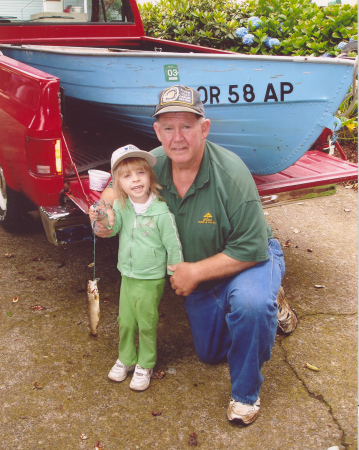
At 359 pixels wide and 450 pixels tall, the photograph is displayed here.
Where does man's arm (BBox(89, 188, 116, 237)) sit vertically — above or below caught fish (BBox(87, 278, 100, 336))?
above

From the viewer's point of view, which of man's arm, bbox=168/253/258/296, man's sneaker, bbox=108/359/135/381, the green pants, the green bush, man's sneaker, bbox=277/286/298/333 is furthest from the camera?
the green bush

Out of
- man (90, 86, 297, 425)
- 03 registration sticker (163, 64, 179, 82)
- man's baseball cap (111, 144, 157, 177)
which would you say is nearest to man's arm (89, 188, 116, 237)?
man (90, 86, 297, 425)

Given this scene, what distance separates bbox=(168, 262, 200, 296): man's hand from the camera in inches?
92.4

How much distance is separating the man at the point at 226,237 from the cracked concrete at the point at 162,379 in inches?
8.0

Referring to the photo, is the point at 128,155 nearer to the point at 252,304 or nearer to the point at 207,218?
the point at 207,218

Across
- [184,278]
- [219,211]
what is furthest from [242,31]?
[184,278]

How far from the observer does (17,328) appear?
3074 millimetres

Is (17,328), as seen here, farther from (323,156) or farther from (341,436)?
(323,156)

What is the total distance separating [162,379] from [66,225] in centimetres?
105

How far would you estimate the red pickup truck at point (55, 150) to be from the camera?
9.27 feet

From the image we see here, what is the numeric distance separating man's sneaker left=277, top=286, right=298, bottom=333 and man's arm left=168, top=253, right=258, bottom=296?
694 millimetres

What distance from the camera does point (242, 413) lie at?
2326 mm

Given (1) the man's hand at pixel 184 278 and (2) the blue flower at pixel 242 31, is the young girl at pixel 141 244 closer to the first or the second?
(1) the man's hand at pixel 184 278

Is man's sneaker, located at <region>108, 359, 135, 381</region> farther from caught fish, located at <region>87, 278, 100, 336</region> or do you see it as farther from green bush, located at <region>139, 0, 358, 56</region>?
green bush, located at <region>139, 0, 358, 56</region>
